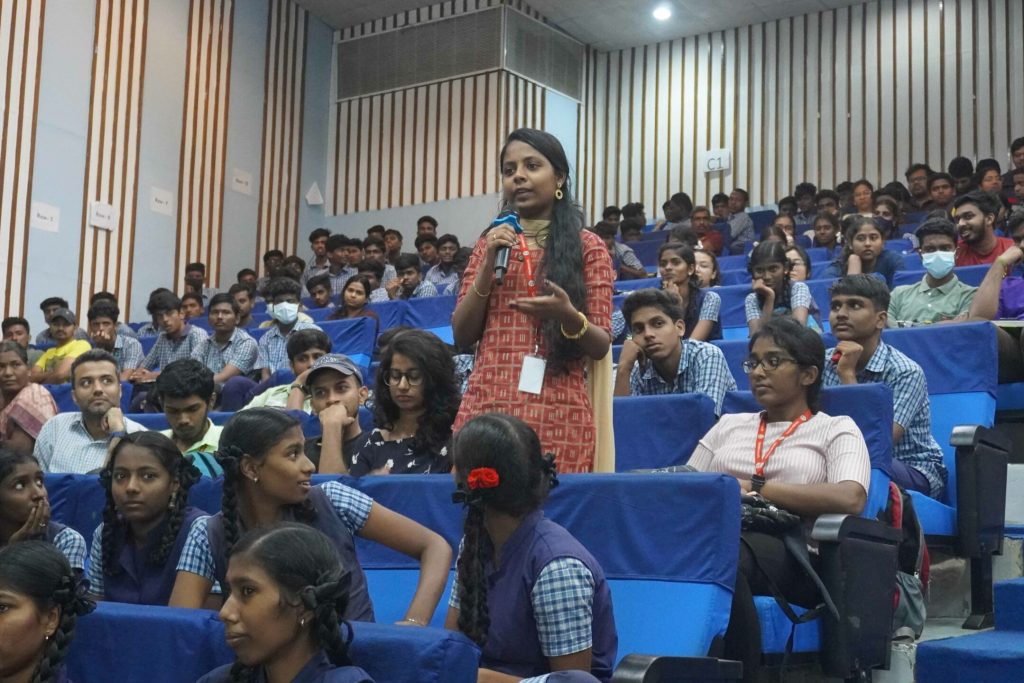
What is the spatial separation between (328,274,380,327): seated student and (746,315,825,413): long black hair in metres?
3.62

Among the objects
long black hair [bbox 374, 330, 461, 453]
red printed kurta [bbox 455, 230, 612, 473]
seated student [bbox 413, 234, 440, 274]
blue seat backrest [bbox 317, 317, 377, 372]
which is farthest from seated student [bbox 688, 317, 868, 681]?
Answer: seated student [bbox 413, 234, 440, 274]

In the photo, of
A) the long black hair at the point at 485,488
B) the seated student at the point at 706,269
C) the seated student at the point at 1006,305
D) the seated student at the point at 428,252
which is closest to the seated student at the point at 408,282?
the seated student at the point at 428,252

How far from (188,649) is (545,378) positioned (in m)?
0.88

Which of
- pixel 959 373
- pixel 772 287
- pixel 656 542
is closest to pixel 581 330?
pixel 656 542

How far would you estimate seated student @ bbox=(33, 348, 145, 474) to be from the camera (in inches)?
142

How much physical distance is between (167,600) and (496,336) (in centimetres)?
77

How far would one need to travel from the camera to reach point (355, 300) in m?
6.20

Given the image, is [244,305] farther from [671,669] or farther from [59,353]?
[671,669]

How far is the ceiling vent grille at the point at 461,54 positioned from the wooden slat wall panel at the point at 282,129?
18.8 inches

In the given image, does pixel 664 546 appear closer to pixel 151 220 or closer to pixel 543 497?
pixel 543 497

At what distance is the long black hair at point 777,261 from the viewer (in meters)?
4.63

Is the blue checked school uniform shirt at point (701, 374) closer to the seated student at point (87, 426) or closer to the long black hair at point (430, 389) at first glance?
the long black hair at point (430, 389)

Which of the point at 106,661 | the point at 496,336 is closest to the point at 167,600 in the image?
the point at 106,661

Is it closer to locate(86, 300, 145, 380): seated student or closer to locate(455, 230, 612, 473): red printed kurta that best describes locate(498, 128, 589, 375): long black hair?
locate(455, 230, 612, 473): red printed kurta
